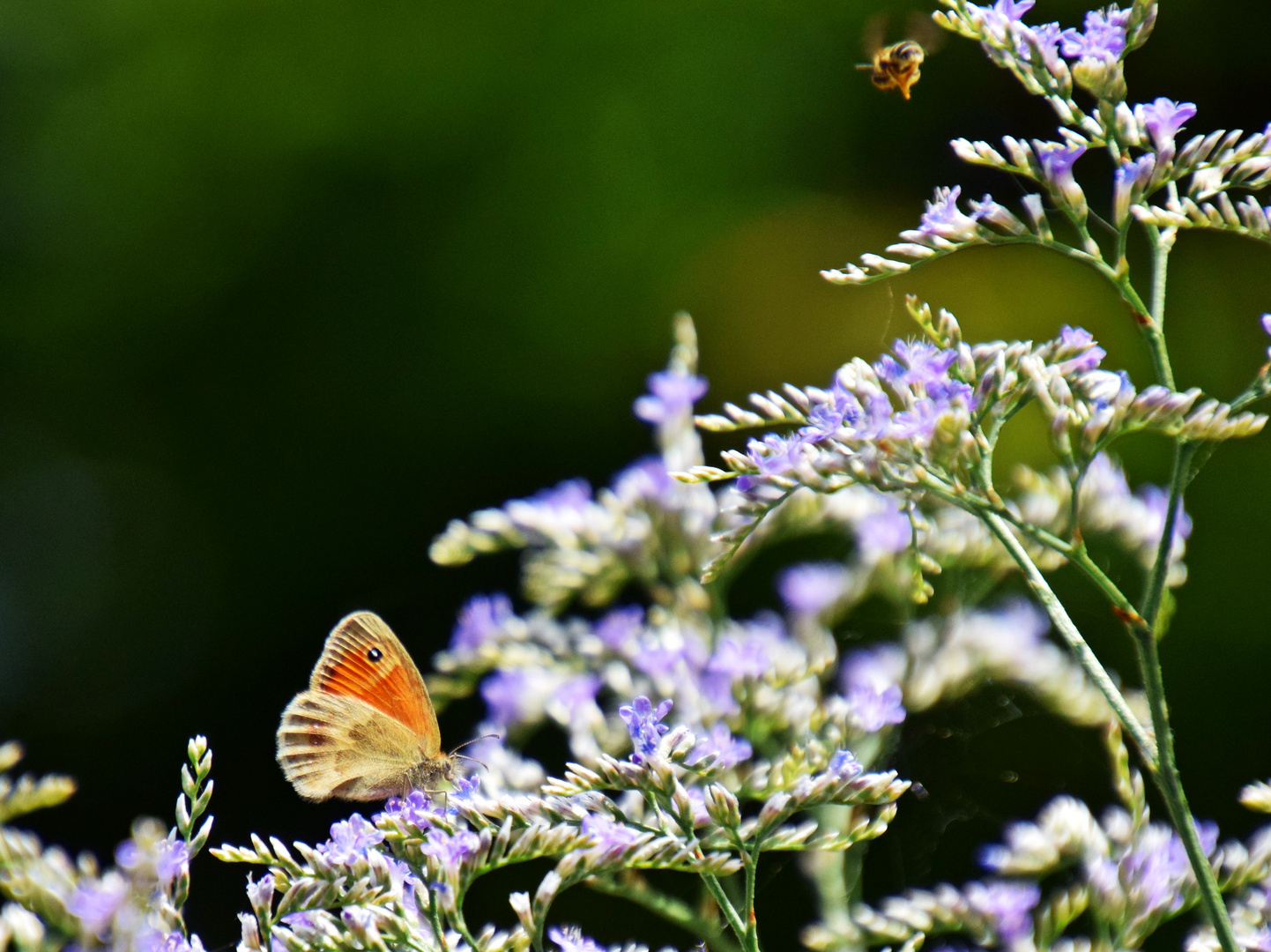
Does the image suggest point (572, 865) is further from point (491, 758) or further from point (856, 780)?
point (491, 758)

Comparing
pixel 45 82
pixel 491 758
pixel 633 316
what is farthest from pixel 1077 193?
pixel 45 82

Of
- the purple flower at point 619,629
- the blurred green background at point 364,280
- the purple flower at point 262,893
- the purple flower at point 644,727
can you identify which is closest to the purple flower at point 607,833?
the purple flower at point 644,727

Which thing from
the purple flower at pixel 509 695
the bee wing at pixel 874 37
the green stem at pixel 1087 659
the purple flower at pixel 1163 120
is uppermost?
the bee wing at pixel 874 37

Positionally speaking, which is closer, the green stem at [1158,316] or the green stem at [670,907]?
the green stem at [1158,316]

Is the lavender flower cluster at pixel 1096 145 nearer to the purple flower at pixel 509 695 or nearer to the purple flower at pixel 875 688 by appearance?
the purple flower at pixel 875 688

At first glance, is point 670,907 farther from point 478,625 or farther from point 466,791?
point 478,625

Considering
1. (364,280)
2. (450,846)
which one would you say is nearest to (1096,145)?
(450,846)
